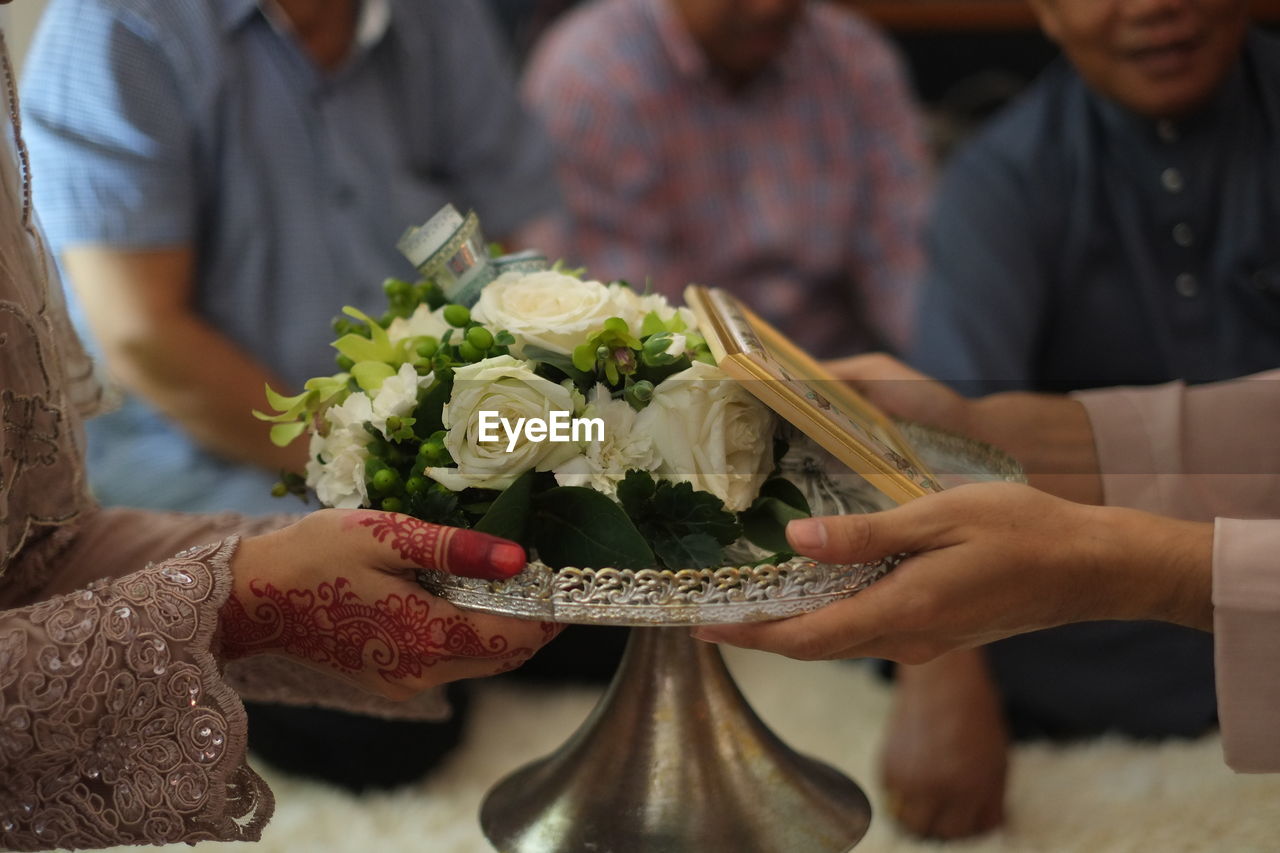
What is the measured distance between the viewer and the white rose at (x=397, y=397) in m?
0.67

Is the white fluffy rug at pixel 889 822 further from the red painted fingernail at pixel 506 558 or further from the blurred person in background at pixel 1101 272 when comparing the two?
the red painted fingernail at pixel 506 558

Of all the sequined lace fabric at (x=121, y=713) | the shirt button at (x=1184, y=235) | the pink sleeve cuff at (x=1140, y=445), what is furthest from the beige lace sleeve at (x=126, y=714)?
the shirt button at (x=1184, y=235)

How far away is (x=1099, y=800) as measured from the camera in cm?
94

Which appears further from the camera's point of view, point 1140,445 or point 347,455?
point 1140,445

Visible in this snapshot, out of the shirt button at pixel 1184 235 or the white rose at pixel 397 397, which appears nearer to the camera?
the white rose at pixel 397 397

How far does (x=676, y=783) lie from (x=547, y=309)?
0.28 m

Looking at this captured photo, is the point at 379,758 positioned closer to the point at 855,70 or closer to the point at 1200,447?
the point at 1200,447

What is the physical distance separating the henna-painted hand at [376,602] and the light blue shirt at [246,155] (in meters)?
0.50

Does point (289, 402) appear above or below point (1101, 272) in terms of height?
above

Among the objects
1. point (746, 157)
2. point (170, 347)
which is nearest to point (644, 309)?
point (170, 347)

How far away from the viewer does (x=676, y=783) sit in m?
0.73

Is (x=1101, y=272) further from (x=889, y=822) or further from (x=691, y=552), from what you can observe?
(x=691, y=552)

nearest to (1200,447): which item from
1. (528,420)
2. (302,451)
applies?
(528,420)

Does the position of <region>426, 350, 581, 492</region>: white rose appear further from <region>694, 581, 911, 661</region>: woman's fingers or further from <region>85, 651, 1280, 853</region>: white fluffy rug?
<region>85, 651, 1280, 853</region>: white fluffy rug
